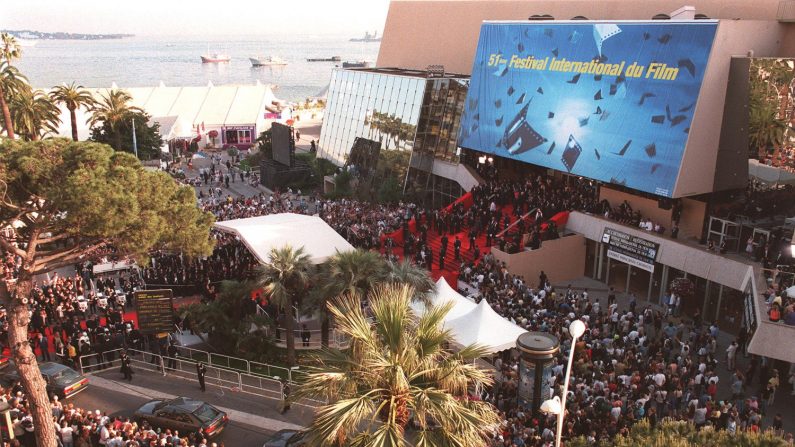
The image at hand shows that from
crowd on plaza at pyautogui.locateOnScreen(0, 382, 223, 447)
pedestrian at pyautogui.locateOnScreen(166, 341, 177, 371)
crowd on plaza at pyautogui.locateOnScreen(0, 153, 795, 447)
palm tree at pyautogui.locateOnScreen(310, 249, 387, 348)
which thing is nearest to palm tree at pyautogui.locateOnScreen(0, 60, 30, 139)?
crowd on plaza at pyautogui.locateOnScreen(0, 153, 795, 447)

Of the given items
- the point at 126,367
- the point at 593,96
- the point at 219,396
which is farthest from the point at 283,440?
the point at 593,96

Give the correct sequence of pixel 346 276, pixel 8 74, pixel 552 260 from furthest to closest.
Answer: pixel 8 74, pixel 552 260, pixel 346 276

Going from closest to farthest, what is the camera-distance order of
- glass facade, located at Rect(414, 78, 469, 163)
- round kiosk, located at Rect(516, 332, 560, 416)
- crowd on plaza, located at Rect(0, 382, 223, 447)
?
round kiosk, located at Rect(516, 332, 560, 416) < crowd on plaza, located at Rect(0, 382, 223, 447) < glass facade, located at Rect(414, 78, 469, 163)

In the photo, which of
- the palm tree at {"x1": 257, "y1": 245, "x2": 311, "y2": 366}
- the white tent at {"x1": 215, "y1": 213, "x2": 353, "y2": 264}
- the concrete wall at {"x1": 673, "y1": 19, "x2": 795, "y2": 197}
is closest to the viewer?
the palm tree at {"x1": 257, "y1": 245, "x2": 311, "y2": 366}

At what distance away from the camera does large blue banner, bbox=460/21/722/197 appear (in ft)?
84.3

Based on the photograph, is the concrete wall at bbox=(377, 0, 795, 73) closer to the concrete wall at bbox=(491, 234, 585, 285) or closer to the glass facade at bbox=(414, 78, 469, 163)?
the glass facade at bbox=(414, 78, 469, 163)

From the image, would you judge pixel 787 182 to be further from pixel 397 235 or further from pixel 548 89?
pixel 397 235

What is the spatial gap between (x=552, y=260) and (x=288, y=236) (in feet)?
39.1

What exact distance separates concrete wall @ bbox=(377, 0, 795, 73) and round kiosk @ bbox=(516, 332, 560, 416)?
17.3 meters

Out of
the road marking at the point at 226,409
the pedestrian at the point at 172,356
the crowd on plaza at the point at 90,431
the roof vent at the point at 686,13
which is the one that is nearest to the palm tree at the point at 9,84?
the pedestrian at the point at 172,356

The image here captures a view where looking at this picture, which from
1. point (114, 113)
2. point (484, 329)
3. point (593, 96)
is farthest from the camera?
point (114, 113)

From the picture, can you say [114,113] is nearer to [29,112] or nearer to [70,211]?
[29,112]

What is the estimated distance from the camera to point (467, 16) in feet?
148

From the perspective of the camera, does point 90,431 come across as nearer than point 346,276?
Yes
